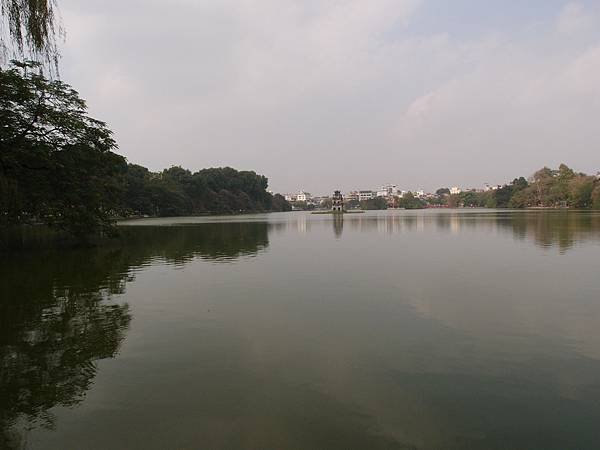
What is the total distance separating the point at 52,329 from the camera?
10.4 meters

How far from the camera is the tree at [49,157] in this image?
76.0ft

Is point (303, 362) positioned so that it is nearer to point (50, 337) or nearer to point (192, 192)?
point (50, 337)

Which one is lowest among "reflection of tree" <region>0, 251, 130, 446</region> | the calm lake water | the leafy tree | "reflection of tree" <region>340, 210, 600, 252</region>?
"reflection of tree" <region>340, 210, 600, 252</region>

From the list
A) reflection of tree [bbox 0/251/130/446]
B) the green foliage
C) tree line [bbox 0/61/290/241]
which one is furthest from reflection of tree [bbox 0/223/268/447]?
the green foliage

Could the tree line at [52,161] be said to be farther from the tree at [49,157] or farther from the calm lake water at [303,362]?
the calm lake water at [303,362]

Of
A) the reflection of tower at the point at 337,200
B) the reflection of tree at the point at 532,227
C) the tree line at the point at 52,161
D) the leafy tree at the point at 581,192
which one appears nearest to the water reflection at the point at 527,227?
the reflection of tree at the point at 532,227

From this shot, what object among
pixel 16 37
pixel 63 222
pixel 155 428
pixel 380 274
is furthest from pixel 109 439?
pixel 63 222

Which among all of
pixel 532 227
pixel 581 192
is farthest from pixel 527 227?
pixel 581 192

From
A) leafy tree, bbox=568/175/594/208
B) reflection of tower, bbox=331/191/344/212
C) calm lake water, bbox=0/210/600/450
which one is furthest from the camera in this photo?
reflection of tower, bbox=331/191/344/212

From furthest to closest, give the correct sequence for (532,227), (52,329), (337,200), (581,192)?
(337,200)
(581,192)
(532,227)
(52,329)

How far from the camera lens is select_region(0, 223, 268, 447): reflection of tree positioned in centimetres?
677

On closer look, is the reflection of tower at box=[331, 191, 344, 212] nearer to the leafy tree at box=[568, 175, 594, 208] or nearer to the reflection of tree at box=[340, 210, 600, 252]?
the leafy tree at box=[568, 175, 594, 208]

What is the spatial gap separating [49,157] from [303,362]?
2221 cm

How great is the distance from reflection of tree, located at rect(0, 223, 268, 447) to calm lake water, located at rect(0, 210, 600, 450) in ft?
0.15
